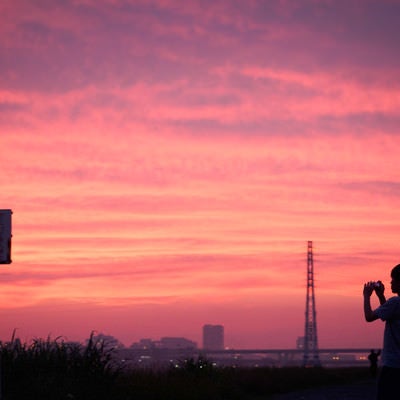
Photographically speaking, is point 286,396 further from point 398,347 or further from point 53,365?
point 398,347

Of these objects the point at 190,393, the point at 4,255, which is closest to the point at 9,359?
the point at 190,393

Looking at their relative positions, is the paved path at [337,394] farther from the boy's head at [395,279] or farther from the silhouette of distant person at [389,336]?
the boy's head at [395,279]

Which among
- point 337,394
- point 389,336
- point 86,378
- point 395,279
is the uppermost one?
point 395,279

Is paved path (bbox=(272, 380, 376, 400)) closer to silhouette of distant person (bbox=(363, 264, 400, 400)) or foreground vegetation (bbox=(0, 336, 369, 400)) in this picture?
foreground vegetation (bbox=(0, 336, 369, 400))

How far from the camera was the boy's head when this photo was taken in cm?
1020

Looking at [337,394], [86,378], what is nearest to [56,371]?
[86,378]

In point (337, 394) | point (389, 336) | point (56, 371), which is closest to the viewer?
point (389, 336)

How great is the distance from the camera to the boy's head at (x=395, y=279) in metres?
10.2

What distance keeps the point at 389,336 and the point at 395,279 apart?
0.66m

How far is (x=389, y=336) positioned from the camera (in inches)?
402

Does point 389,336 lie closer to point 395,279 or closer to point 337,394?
point 395,279

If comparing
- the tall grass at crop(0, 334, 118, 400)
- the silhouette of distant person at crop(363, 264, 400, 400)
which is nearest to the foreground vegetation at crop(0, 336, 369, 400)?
the tall grass at crop(0, 334, 118, 400)

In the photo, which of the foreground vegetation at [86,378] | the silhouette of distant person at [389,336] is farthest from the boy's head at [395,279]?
the foreground vegetation at [86,378]

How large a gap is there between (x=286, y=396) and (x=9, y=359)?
9870mm
